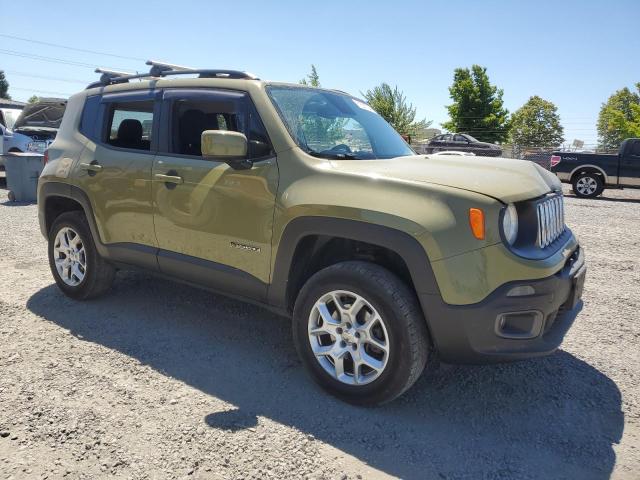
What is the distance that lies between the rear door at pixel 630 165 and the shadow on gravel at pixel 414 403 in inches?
492

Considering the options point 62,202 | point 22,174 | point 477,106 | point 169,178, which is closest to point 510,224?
point 169,178

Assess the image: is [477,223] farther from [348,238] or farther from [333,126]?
[333,126]

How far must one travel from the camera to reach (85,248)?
447cm

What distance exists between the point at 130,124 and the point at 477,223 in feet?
9.97

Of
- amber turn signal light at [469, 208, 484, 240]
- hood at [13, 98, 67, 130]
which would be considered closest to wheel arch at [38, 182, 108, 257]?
amber turn signal light at [469, 208, 484, 240]

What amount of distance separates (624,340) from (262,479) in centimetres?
309

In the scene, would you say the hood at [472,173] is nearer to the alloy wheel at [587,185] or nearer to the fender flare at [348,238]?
the fender flare at [348,238]

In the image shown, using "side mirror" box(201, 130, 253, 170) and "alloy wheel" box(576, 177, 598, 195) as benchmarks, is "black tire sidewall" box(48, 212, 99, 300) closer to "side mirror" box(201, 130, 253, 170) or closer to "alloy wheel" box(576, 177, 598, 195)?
"side mirror" box(201, 130, 253, 170)

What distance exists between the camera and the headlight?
8.57 feet

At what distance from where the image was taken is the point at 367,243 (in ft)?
9.75

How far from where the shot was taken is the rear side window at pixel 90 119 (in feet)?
14.5

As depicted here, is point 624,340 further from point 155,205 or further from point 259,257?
point 155,205

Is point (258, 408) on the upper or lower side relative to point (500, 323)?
lower

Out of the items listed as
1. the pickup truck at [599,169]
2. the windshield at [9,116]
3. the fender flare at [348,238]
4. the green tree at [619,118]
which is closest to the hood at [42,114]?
the windshield at [9,116]
